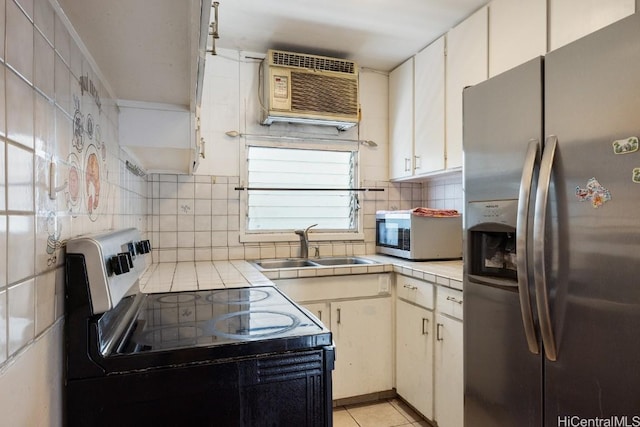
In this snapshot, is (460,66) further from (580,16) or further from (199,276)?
(199,276)

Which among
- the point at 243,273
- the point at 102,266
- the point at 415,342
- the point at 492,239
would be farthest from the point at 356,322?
the point at 102,266

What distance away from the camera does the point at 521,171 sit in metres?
1.36

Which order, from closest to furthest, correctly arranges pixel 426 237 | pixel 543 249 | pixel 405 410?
pixel 543 249
pixel 405 410
pixel 426 237

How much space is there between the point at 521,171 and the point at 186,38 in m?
1.17

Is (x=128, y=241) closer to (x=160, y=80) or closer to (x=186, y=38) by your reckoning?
(x=160, y=80)

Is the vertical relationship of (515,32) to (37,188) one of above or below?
above

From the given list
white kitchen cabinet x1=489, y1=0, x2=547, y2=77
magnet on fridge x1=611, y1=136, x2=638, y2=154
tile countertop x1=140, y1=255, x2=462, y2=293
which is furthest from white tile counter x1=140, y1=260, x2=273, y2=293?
white kitchen cabinet x1=489, y1=0, x2=547, y2=77

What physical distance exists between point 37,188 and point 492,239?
4.99 ft

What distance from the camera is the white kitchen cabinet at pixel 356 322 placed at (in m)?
2.33

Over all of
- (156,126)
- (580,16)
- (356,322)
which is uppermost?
(580,16)

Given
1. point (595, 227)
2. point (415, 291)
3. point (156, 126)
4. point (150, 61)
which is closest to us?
point (150, 61)

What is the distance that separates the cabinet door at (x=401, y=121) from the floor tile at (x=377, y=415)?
62.8 inches

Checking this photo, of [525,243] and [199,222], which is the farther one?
[199,222]

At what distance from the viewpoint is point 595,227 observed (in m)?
1.12
